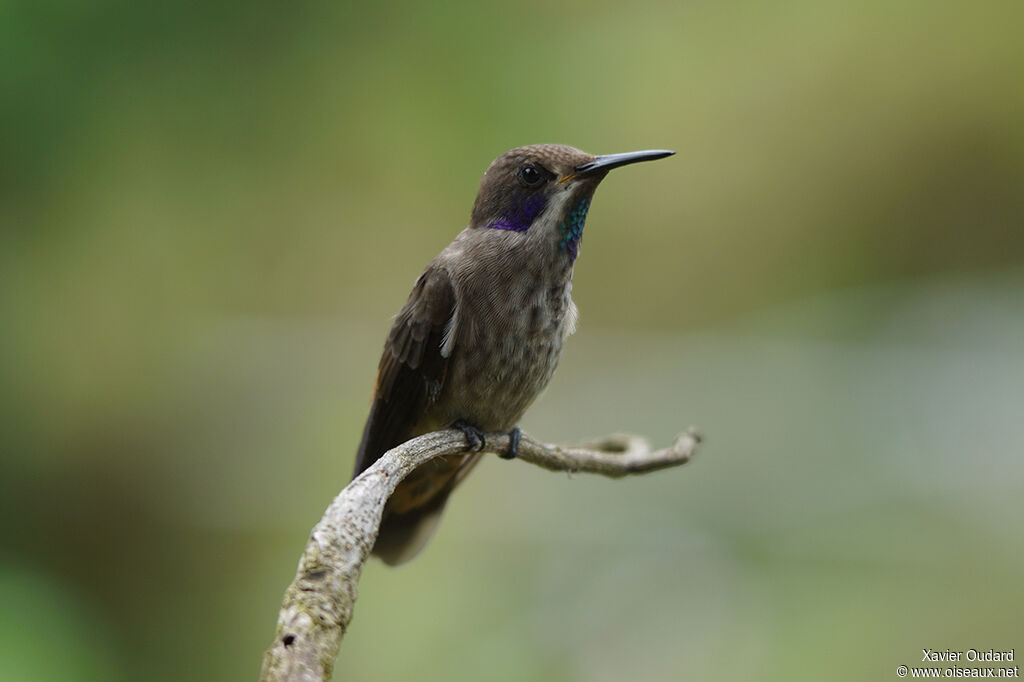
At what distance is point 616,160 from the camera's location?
151cm

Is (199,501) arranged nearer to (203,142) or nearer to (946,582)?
(203,142)

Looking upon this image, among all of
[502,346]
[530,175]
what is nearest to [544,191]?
[530,175]

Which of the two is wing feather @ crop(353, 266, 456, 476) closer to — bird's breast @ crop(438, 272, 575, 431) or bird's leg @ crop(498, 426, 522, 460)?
bird's breast @ crop(438, 272, 575, 431)

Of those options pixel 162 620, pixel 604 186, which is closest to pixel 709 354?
pixel 604 186

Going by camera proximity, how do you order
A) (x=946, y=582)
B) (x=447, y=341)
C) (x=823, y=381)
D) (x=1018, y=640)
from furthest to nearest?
(x=823, y=381)
(x=946, y=582)
(x=1018, y=640)
(x=447, y=341)

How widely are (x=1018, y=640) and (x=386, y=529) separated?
7.24 ft

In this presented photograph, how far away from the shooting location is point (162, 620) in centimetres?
331

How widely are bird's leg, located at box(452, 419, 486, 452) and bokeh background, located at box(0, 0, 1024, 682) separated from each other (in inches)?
60.2

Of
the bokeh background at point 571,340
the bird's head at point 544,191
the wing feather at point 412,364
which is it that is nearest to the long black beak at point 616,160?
the bird's head at point 544,191

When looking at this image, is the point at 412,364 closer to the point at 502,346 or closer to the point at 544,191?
the point at 502,346

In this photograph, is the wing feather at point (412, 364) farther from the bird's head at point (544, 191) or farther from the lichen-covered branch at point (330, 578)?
the lichen-covered branch at point (330, 578)

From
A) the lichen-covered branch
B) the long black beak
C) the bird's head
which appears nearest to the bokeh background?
the bird's head

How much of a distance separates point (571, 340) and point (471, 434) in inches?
90.5

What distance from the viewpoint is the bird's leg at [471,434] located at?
1659mm
